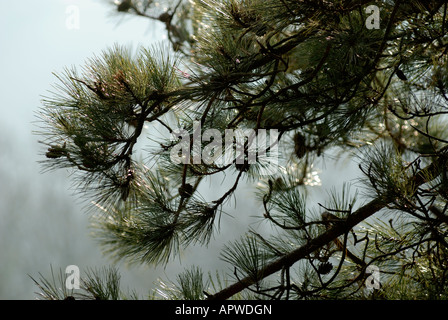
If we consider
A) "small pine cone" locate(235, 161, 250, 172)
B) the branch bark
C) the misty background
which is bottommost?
the branch bark

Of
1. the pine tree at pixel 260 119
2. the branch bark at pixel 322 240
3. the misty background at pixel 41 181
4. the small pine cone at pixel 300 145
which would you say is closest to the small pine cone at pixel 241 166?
the pine tree at pixel 260 119

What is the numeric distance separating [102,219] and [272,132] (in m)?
0.53

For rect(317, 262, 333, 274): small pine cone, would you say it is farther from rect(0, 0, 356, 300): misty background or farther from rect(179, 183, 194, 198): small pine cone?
rect(0, 0, 356, 300): misty background

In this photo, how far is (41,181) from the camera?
328 centimetres

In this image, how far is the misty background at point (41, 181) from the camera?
3.16 meters

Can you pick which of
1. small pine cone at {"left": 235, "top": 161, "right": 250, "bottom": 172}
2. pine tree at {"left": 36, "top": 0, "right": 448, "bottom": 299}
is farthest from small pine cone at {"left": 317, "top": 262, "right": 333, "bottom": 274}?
small pine cone at {"left": 235, "top": 161, "right": 250, "bottom": 172}

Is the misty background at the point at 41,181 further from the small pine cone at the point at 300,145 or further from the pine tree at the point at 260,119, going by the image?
the pine tree at the point at 260,119

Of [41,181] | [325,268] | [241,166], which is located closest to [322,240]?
[325,268]

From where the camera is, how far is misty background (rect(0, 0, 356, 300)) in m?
3.16

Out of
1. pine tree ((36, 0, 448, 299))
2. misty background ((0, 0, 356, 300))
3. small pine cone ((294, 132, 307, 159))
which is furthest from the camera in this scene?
misty background ((0, 0, 356, 300))

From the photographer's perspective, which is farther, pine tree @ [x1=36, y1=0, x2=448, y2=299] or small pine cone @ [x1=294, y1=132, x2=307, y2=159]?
small pine cone @ [x1=294, y1=132, x2=307, y2=159]

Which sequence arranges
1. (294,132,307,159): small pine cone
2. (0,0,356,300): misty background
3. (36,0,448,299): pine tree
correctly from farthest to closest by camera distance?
(0,0,356,300): misty background
(294,132,307,159): small pine cone
(36,0,448,299): pine tree

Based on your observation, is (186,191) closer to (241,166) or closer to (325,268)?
(241,166)

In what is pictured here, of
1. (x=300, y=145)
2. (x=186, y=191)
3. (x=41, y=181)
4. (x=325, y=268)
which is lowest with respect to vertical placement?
(x=325, y=268)
